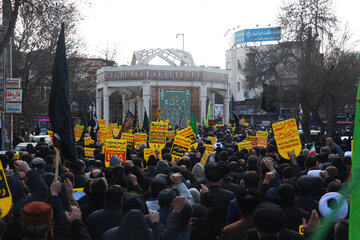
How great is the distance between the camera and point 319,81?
22453 mm

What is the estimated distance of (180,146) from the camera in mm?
11617

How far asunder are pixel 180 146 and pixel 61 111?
235 inches

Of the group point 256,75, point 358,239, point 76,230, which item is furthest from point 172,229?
point 256,75

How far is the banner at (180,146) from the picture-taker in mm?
11506

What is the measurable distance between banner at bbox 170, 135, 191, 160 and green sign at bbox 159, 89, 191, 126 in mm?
46411

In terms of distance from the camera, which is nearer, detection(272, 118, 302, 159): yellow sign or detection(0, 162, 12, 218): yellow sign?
detection(0, 162, 12, 218): yellow sign

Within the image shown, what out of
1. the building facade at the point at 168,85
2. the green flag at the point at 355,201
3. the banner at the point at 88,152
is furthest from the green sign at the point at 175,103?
the green flag at the point at 355,201

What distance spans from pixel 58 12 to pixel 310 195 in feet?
49.6

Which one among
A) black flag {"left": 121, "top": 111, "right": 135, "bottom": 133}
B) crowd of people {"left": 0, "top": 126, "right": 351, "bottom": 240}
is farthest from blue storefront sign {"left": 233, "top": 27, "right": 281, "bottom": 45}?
crowd of people {"left": 0, "top": 126, "right": 351, "bottom": 240}

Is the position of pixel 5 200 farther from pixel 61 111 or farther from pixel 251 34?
pixel 251 34

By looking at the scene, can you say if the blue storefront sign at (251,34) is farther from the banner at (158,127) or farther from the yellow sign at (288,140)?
the yellow sign at (288,140)

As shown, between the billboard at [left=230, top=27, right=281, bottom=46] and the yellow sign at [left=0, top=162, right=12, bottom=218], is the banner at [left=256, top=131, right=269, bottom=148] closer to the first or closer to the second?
the yellow sign at [left=0, top=162, right=12, bottom=218]

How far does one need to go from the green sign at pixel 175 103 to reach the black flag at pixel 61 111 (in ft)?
171

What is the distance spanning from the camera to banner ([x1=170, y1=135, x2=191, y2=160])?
11506 mm
